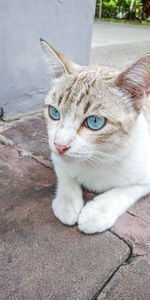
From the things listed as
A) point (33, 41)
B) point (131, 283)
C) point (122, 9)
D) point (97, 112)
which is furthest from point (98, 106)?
point (122, 9)

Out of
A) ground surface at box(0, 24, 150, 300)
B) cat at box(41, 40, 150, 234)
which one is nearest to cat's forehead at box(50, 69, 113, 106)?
cat at box(41, 40, 150, 234)

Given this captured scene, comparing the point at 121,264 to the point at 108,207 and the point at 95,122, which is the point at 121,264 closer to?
the point at 108,207

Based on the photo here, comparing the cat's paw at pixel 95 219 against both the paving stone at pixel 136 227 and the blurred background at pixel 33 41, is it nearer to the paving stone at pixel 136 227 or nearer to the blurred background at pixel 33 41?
the paving stone at pixel 136 227

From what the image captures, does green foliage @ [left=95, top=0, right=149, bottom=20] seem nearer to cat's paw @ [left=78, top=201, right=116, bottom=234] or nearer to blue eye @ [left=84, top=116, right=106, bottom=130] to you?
blue eye @ [left=84, top=116, right=106, bottom=130]

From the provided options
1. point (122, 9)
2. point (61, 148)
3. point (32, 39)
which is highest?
point (32, 39)

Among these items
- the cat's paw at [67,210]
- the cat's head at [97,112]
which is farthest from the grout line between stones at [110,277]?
the cat's head at [97,112]

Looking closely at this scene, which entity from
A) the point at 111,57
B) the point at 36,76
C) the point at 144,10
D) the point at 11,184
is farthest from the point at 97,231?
the point at 144,10

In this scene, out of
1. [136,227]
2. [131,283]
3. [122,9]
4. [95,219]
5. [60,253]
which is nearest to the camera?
[131,283]
